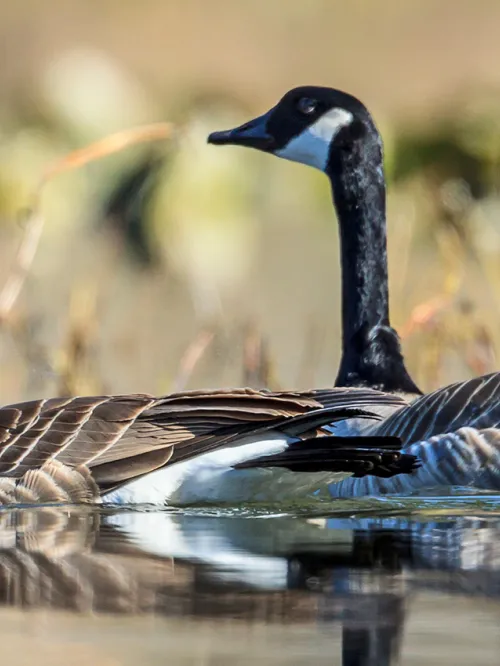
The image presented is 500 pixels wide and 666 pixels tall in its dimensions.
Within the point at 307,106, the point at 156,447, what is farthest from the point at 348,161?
the point at 156,447

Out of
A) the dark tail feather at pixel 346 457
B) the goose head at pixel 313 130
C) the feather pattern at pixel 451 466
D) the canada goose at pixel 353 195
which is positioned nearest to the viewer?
the dark tail feather at pixel 346 457

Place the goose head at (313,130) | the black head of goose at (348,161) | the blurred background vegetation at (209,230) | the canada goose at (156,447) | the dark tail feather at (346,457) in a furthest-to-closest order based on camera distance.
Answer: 1. the blurred background vegetation at (209,230)
2. the goose head at (313,130)
3. the black head of goose at (348,161)
4. the canada goose at (156,447)
5. the dark tail feather at (346,457)

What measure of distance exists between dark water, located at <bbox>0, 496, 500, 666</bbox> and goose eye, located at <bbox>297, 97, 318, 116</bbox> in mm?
3143

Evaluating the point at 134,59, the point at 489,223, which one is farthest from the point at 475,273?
the point at 134,59

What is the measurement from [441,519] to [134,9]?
8.45 m

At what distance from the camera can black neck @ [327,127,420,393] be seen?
24.8ft

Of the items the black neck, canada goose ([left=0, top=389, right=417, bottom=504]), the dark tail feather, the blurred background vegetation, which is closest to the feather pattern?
canada goose ([left=0, top=389, right=417, bottom=504])

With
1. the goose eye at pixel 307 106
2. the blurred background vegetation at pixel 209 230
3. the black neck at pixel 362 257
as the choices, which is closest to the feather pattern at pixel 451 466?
the black neck at pixel 362 257

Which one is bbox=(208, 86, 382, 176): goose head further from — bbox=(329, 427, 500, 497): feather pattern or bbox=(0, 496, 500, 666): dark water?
bbox=(0, 496, 500, 666): dark water

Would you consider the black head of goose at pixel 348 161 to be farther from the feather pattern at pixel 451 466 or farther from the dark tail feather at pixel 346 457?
the dark tail feather at pixel 346 457

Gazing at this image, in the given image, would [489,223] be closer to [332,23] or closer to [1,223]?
[1,223]

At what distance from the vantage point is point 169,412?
19.5 ft

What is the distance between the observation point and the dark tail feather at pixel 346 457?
5.47m

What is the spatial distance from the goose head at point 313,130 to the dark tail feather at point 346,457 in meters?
2.65
